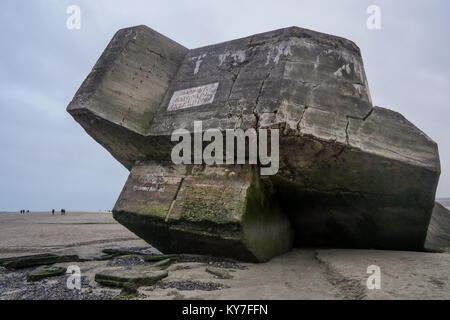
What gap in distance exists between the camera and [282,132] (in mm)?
3465

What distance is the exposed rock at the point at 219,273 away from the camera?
307 cm

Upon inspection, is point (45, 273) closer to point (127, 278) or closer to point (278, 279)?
point (127, 278)

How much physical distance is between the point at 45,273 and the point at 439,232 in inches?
215

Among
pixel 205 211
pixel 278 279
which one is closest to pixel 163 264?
pixel 205 211

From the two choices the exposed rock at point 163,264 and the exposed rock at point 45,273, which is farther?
the exposed rock at point 163,264

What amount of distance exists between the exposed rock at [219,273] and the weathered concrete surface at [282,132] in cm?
36

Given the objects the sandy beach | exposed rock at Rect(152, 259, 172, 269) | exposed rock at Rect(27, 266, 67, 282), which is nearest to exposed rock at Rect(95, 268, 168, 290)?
the sandy beach

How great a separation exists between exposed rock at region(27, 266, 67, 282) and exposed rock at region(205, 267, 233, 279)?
1558 mm

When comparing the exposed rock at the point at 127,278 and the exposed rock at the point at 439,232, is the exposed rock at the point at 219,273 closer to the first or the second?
the exposed rock at the point at 127,278

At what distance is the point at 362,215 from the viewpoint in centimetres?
412

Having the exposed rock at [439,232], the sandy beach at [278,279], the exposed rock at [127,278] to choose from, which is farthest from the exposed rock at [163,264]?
the exposed rock at [439,232]
